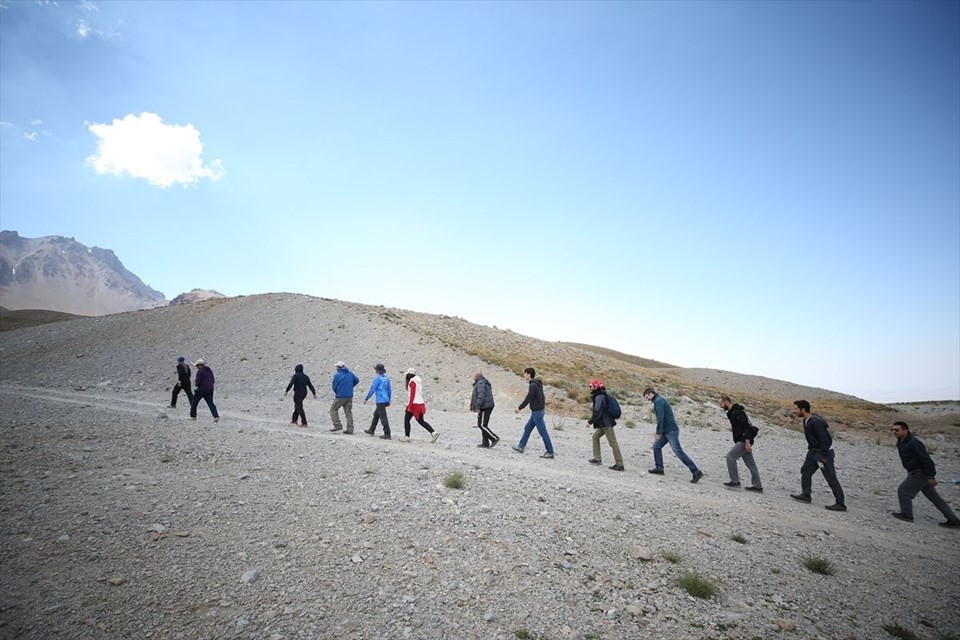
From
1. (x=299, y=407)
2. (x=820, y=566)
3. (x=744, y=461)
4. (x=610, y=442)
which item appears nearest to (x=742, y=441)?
(x=744, y=461)

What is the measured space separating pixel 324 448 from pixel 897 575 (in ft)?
36.5

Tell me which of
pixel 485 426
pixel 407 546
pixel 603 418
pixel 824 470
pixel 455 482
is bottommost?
pixel 407 546

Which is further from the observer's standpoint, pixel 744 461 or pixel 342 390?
pixel 342 390

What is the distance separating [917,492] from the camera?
966 cm

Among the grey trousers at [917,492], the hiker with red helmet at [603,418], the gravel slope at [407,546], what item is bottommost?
the gravel slope at [407,546]

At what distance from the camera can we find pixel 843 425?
33531 mm

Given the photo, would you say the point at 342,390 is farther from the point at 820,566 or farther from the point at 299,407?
the point at 820,566

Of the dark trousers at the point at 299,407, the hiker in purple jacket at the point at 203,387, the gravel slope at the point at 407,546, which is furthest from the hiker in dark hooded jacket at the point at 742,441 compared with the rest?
the hiker in purple jacket at the point at 203,387

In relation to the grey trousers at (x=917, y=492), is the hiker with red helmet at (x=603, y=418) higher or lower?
higher

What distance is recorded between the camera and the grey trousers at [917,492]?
927 centimetres

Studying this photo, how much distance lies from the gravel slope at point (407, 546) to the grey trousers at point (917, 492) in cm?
45

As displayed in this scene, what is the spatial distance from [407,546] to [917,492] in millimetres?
11554

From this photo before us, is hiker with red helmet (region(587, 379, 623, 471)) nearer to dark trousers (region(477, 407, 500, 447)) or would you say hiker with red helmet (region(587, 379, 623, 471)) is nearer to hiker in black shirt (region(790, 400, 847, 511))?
dark trousers (region(477, 407, 500, 447))

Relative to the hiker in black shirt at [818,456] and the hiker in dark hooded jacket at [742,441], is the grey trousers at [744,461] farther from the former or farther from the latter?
the hiker in black shirt at [818,456]
